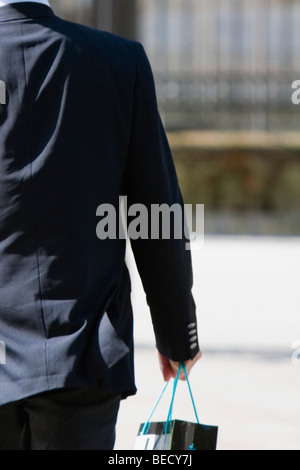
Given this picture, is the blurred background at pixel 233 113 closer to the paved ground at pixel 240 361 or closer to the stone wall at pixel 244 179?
the stone wall at pixel 244 179

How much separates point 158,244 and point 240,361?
3.49 m

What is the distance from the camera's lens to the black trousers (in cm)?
181

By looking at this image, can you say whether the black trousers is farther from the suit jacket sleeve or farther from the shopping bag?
the suit jacket sleeve

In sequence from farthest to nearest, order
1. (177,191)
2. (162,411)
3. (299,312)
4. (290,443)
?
(299,312) → (162,411) → (290,443) → (177,191)

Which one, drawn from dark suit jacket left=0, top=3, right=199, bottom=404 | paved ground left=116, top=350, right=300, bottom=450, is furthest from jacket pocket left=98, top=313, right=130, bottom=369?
paved ground left=116, top=350, right=300, bottom=450

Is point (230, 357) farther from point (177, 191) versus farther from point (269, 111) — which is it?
point (269, 111)

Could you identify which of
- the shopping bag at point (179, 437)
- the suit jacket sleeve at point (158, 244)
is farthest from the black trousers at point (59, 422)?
the suit jacket sleeve at point (158, 244)

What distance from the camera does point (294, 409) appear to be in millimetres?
4426

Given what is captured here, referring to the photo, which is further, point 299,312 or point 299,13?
point 299,13

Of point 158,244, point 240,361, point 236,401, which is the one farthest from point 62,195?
point 240,361

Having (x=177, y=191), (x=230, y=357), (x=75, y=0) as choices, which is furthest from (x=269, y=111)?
(x=177, y=191)

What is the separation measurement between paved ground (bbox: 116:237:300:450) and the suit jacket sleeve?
6.22ft

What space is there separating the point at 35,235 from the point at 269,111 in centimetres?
1192

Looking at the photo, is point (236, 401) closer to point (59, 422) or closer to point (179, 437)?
point (179, 437)
